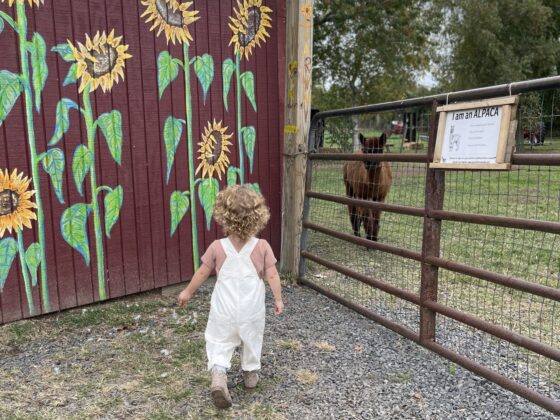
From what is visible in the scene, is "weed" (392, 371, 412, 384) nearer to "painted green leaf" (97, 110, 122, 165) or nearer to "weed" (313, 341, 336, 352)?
"weed" (313, 341, 336, 352)

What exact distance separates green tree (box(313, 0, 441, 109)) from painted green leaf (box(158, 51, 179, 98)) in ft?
45.7

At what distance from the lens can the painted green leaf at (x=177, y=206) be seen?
4621mm

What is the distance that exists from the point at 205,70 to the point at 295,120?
990mm

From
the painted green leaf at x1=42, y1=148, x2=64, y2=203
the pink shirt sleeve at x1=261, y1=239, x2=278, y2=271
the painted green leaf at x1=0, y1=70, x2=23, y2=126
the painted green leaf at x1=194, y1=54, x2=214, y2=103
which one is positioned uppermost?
the painted green leaf at x1=194, y1=54, x2=214, y2=103

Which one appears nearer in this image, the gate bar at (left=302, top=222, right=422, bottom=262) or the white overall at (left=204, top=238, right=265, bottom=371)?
the white overall at (left=204, top=238, right=265, bottom=371)

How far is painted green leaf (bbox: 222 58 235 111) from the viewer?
4.75m

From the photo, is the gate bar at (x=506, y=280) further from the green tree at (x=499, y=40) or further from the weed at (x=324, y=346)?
the green tree at (x=499, y=40)

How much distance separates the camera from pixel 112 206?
428 cm

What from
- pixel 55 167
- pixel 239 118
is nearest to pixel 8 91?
pixel 55 167

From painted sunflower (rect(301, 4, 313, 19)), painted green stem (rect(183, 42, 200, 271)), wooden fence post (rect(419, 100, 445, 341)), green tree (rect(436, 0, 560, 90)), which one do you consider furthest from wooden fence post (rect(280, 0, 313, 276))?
green tree (rect(436, 0, 560, 90))

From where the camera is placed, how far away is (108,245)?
169 inches

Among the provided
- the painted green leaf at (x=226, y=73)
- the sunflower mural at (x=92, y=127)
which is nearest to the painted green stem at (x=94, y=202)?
the sunflower mural at (x=92, y=127)

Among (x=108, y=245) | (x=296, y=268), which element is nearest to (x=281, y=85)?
(x=296, y=268)

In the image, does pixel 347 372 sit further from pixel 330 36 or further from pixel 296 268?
pixel 330 36
